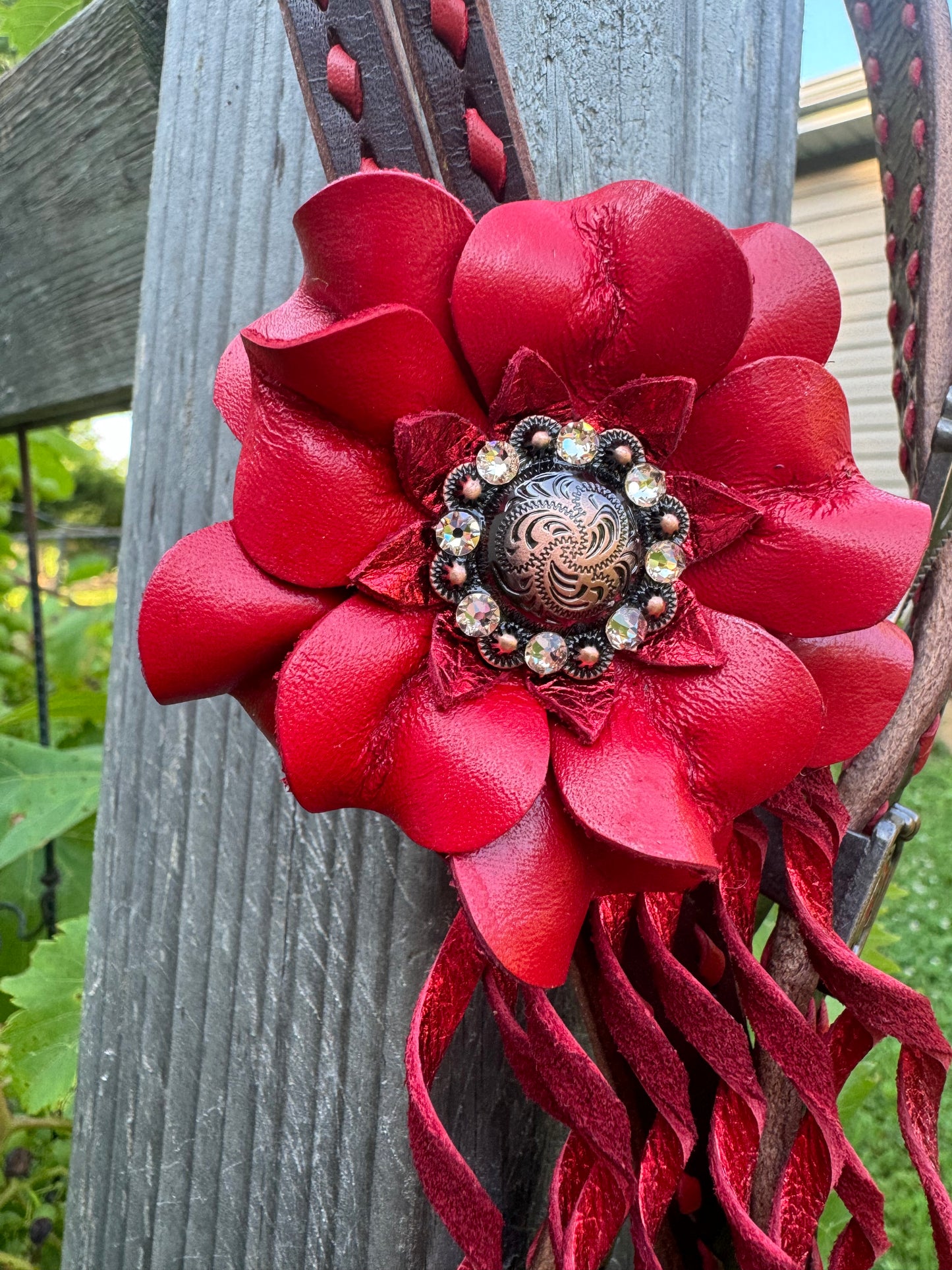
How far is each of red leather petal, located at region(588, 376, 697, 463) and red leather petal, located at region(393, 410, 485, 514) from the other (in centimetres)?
6

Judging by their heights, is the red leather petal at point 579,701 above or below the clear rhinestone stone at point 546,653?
below

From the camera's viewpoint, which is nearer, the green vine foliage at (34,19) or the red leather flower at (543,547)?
the red leather flower at (543,547)

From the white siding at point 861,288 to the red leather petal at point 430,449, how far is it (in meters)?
2.16

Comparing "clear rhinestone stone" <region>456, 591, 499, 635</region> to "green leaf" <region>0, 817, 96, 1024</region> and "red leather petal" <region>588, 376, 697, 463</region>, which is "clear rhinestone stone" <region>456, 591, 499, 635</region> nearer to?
"red leather petal" <region>588, 376, 697, 463</region>

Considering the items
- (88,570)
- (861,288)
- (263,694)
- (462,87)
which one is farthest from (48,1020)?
(861,288)

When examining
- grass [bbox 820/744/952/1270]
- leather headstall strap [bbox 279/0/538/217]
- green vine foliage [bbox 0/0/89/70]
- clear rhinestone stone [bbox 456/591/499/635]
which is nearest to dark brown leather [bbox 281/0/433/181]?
leather headstall strap [bbox 279/0/538/217]

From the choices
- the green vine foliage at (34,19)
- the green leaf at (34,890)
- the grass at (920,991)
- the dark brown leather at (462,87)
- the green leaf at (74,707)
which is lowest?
the grass at (920,991)

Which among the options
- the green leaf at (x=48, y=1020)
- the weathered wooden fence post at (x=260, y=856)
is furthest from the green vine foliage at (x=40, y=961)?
the weathered wooden fence post at (x=260, y=856)

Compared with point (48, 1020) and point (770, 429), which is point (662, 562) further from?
point (48, 1020)

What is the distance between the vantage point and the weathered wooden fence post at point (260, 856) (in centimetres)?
54

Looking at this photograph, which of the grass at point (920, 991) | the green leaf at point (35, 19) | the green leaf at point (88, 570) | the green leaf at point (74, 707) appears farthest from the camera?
the green leaf at point (88, 570)

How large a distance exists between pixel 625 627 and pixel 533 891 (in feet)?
0.45

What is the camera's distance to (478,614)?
0.45 metres

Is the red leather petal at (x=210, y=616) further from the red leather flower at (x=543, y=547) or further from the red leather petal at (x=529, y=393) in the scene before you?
the red leather petal at (x=529, y=393)
